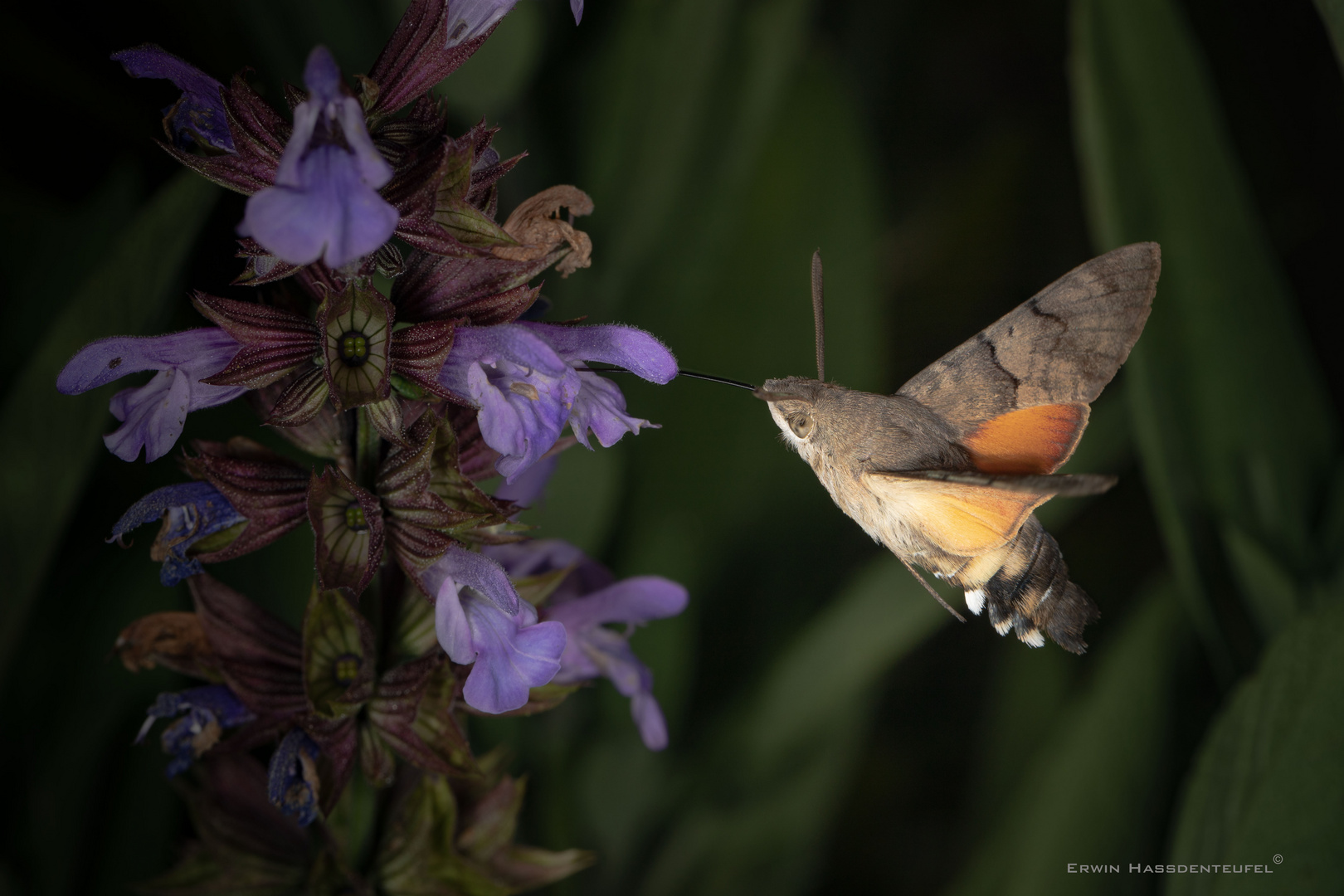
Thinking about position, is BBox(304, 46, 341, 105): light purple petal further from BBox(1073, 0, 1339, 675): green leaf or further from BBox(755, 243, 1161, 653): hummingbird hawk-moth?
BBox(1073, 0, 1339, 675): green leaf

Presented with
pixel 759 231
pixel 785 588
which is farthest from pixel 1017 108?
pixel 785 588

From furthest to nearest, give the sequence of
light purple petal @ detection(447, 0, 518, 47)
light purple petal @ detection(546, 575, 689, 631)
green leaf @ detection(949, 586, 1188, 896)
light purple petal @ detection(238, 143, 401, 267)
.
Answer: green leaf @ detection(949, 586, 1188, 896) → light purple petal @ detection(546, 575, 689, 631) → light purple petal @ detection(447, 0, 518, 47) → light purple petal @ detection(238, 143, 401, 267)

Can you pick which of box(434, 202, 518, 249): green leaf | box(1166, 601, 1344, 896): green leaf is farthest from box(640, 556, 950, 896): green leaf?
box(434, 202, 518, 249): green leaf

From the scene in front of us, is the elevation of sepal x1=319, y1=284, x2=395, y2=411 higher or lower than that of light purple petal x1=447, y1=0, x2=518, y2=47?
lower

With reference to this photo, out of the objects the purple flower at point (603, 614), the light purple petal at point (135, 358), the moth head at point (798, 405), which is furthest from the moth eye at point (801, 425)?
the light purple petal at point (135, 358)

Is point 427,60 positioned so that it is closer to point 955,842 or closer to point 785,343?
point 785,343

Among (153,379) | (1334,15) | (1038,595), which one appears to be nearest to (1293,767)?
(1038,595)

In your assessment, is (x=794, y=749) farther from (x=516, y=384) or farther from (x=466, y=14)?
(x=466, y=14)

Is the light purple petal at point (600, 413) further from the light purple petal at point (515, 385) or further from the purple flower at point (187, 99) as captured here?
the purple flower at point (187, 99)
